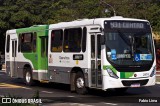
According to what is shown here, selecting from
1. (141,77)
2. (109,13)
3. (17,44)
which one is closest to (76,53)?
(141,77)

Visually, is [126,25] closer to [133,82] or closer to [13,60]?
[133,82]

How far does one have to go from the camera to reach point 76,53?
59.4 feet

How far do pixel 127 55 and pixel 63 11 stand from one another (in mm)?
35979

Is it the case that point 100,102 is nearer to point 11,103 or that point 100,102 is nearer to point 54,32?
point 11,103

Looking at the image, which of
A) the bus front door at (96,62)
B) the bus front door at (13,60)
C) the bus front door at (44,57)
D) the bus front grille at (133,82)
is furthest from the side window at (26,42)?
the bus front grille at (133,82)

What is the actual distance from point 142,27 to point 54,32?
4495 millimetres

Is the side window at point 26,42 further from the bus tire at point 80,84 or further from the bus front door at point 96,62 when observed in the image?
the bus front door at point 96,62

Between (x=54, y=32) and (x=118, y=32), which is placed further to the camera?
(x=54, y=32)

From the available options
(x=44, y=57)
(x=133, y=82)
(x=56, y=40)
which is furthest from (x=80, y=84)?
(x=44, y=57)

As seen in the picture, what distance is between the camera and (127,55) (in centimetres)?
1662

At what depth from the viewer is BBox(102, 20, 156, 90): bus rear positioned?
642 inches

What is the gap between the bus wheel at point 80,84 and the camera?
57.9 ft

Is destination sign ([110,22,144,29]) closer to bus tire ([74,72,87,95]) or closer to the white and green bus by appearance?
the white and green bus

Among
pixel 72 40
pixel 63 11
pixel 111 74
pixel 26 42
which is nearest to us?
pixel 111 74
